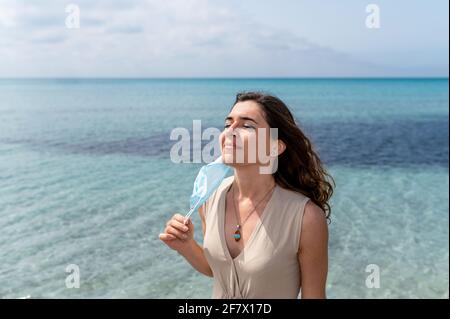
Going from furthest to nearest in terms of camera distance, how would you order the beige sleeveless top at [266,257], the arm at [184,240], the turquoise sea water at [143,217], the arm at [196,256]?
1. the turquoise sea water at [143,217]
2. the arm at [196,256]
3. the arm at [184,240]
4. the beige sleeveless top at [266,257]

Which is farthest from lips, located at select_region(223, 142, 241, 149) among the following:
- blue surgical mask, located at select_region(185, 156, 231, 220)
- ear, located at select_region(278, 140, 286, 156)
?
ear, located at select_region(278, 140, 286, 156)

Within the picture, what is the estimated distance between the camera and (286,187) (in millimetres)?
2662

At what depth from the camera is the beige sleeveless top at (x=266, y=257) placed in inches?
94.4

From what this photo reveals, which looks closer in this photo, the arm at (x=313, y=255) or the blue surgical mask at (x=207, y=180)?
the arm at (x=313, y=255)

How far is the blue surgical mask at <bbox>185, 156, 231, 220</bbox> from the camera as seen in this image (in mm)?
2585

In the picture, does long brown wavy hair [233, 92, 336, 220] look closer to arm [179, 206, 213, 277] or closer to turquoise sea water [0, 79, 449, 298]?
turquoise sea water [0, 79, 449, 298]

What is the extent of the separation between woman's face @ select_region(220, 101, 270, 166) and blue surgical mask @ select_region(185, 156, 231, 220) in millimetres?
148

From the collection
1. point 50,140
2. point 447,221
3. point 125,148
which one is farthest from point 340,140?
point 447,221

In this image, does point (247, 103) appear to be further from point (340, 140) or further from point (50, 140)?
point (340, 140)

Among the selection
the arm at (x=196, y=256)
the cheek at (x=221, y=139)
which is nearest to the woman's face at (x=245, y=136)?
the cheek at (x=221, y=139)

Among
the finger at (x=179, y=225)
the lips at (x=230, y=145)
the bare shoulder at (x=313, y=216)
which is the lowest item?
the finger at (x=179, y=225)

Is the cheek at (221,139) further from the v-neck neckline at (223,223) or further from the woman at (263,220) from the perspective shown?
the v-neck neckline at (223,223)

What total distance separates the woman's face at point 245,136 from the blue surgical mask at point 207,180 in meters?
0.15
